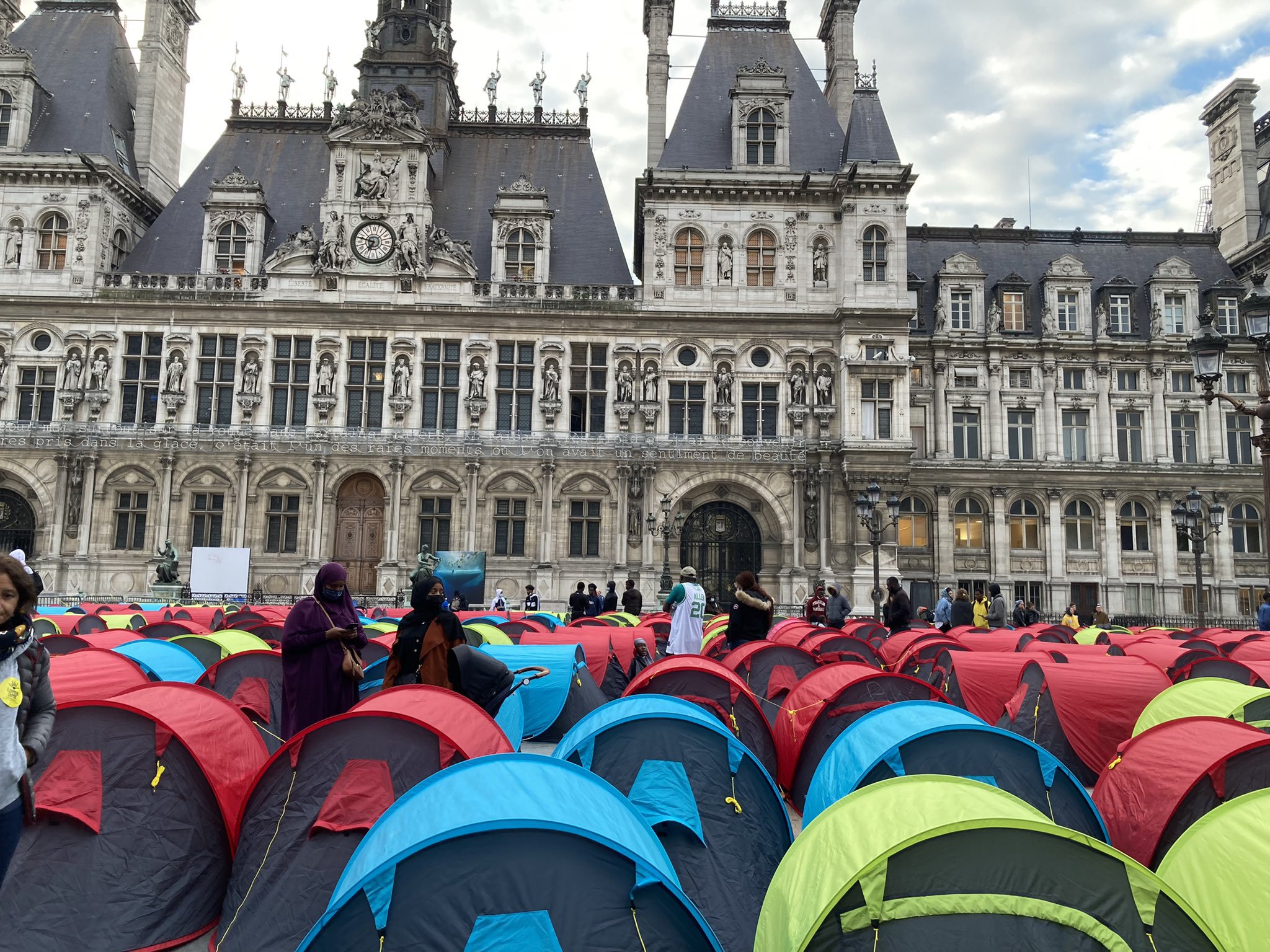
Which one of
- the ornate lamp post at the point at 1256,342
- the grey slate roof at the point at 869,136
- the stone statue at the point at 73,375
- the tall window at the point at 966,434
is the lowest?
the ornate lamp post at the point at 1256,342

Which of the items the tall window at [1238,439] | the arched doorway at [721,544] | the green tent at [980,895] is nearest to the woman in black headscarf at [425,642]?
the green tent at [980,895]

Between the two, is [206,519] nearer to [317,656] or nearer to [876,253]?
[876,253]

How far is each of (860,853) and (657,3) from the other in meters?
39.3

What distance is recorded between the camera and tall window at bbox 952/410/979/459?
→ 36.9 meters

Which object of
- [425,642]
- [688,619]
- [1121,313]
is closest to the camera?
[425,642]

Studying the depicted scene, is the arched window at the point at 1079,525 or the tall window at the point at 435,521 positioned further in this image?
the arched window at the point at 1079,525

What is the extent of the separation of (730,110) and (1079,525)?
21.5 m

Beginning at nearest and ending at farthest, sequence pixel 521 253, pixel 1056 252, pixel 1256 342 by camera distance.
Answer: pixel 1256 342
pixel 521 253
pixel 1056 252

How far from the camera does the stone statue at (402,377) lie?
1336 inches

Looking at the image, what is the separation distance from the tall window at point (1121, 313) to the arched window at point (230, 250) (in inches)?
1359

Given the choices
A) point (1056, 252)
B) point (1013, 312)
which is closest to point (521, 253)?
point (1013, 312)

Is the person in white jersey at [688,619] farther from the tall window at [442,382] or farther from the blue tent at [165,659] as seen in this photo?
the tall window at [442,382]

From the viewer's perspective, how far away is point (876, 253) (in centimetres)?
3422

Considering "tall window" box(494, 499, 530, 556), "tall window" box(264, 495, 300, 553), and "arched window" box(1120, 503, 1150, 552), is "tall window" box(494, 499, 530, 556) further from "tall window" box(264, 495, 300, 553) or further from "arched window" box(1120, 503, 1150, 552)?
"arched window" box(1120, 503, 1150, 552)
